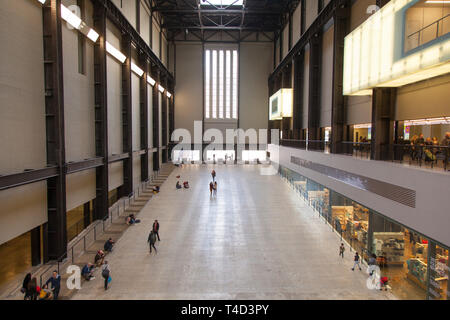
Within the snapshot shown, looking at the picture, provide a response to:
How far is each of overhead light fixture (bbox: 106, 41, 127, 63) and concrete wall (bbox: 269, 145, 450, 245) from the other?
57.8ft

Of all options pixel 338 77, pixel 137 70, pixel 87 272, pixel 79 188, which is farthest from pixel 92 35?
pixel 338 77

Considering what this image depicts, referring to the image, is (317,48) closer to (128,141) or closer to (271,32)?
(128,141)

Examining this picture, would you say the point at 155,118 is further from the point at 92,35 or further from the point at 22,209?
the point at 22,209

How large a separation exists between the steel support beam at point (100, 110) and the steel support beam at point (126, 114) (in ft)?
18.7

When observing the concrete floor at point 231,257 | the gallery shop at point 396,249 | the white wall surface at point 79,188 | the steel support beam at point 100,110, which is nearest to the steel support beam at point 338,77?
the gallery shop at point 396,249

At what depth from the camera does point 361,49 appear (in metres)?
14.3

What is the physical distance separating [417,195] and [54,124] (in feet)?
49.3

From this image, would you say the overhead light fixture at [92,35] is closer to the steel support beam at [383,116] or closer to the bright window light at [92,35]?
the bright window light at [92,35]

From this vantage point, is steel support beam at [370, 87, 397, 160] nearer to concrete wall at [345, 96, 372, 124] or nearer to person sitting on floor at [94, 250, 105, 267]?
concrete wall at [345, 96, 372, 124]

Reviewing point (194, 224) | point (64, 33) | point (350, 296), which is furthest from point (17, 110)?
point (350, 296)

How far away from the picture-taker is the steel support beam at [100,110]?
1906cm

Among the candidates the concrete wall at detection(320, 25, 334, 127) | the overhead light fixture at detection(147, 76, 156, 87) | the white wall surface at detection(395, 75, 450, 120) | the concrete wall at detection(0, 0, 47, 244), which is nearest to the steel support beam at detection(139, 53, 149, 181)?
the overhead light fixture at detection(147, 76, 156, 87)

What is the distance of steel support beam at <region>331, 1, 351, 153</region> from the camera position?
1920 centimetres

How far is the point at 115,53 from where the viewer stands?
74.6 ft
